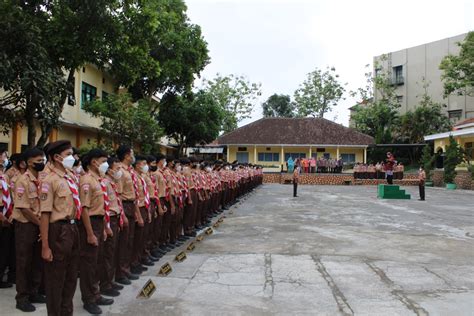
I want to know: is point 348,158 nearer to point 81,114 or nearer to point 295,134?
point 295,134

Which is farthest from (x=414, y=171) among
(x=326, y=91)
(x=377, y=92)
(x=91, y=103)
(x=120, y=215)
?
(x=120, y=215)

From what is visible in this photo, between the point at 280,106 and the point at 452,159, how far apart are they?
1310 inches

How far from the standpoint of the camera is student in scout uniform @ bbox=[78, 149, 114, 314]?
174 inches

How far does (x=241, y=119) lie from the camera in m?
49.3

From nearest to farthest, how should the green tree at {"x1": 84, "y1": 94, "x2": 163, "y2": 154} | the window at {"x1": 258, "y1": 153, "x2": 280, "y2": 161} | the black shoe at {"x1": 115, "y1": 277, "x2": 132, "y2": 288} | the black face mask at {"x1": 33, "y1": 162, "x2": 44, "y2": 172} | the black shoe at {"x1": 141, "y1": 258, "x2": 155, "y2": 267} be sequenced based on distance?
the black face mask at {"x1": 33, "y1": 162, "x2": 44, "y2": 172}
the black shoe at {"x1": 115, "y1": 277, "x2": 132, "y2": 288}
the black shoe at {"x1": 141, "y1": 258, "x2": 155, "y2": 267}
the green tree at {"x1": 84, "y1": 94, "x2": 163, "y2": 154}
the window at {"x1": 258, "y1": 153, "x2": 280, "y2": 161}

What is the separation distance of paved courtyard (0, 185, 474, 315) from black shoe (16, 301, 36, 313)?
74mm

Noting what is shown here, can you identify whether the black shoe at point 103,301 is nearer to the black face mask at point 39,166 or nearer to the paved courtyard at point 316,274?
the paved courtyard at point 316,274

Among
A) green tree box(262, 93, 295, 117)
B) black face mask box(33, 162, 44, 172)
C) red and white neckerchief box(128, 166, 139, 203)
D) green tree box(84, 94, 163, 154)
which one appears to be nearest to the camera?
black face mask box(33, 162, 44, 172)

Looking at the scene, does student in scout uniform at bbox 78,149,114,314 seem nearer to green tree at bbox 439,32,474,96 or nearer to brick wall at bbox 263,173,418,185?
brick wall at bbox 263,173,418,185

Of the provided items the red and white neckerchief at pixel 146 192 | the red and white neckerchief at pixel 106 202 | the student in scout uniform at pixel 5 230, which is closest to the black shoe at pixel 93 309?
the red and white neckerchief at pixel 106 202

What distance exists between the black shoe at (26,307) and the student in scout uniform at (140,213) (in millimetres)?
1650

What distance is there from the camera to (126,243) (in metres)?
5.64

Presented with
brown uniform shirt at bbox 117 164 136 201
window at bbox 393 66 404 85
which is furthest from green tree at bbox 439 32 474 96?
brown uniform shirt at bbox 117 164 136 201

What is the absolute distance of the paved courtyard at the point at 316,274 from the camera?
15.8 feet
